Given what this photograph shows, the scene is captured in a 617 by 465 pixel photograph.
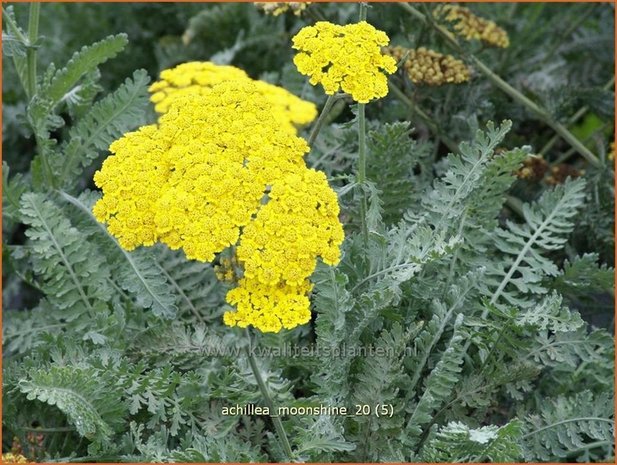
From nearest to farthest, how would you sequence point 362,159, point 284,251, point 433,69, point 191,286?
point 284,251 → point 362,159 → point 191,286 → point 433,69

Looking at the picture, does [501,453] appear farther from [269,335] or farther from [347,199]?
[347,199]

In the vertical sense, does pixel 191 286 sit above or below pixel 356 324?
below

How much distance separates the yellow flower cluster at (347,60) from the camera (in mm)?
1924

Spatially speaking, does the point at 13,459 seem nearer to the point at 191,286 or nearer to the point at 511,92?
the point at 191,286

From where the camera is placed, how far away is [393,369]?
7.01 feet

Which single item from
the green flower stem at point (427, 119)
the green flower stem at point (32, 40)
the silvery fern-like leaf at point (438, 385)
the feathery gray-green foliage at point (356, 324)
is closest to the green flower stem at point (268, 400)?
the feathery gray-green foliage at point (356, 324)

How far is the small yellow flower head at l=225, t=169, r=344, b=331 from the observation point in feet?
5.90

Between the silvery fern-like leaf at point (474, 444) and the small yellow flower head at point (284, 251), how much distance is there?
42 cm

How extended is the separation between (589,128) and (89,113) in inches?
83.6

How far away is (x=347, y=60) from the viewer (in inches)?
75.7

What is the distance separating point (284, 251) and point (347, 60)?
1.41 feet

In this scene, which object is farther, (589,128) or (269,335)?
(589,128)

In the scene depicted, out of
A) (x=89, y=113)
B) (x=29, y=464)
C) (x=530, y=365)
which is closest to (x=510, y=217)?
(x=530, y=365)

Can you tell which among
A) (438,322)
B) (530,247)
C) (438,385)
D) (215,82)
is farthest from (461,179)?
(215,82)
